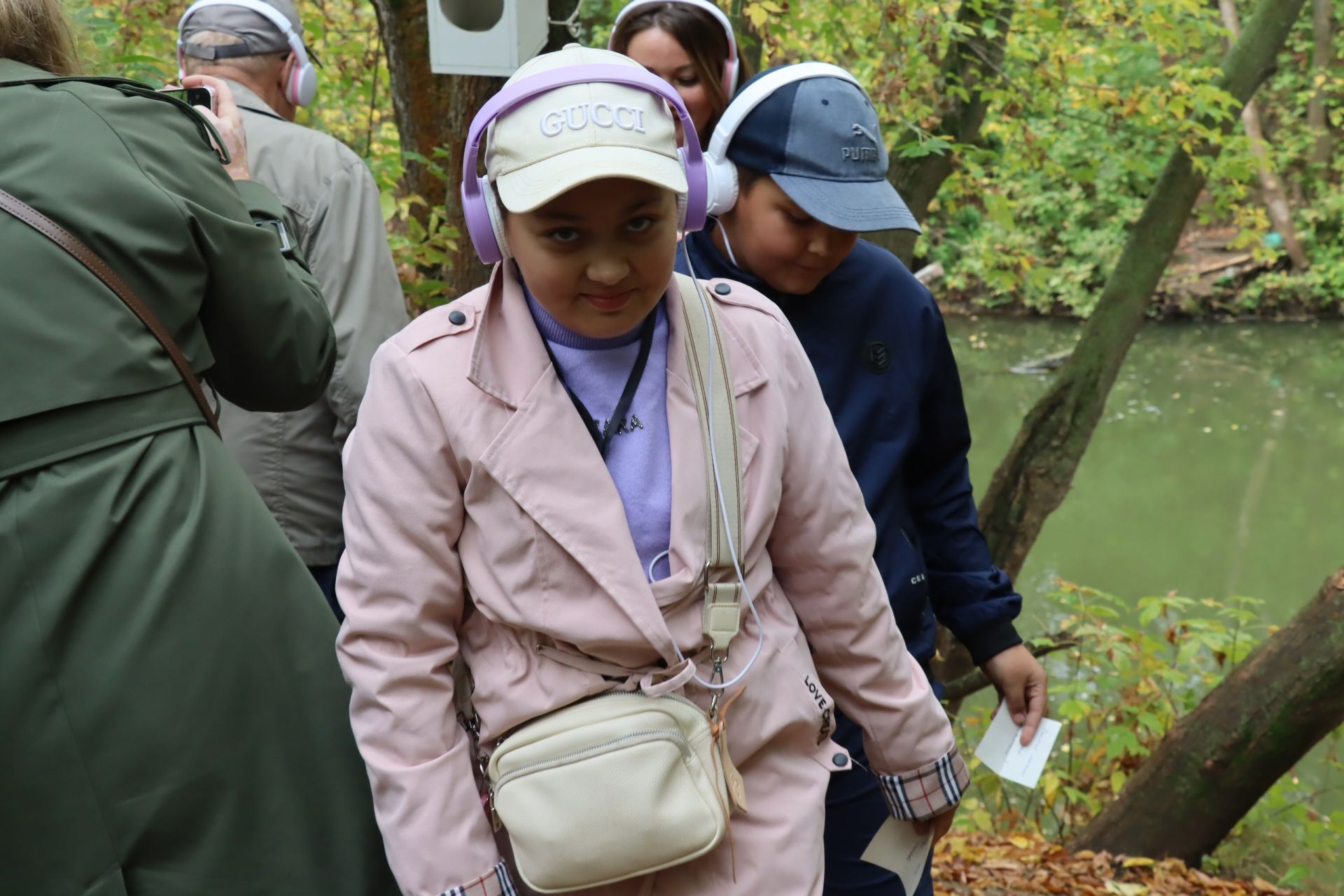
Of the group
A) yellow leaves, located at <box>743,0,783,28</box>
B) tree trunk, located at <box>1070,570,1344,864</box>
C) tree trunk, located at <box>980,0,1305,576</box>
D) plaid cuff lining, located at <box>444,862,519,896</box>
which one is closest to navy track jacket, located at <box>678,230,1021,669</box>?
plaid cuff lining, located at <box>444,862,519,896</box>

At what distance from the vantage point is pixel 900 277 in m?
2.28

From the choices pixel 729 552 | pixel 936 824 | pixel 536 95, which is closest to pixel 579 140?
pixel 536 95

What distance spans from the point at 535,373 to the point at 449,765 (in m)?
0.48

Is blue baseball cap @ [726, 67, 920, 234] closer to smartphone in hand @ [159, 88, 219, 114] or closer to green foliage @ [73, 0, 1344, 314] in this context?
smartphone in hand @ [159, 88, 219, 114]

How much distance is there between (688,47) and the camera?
2986mm

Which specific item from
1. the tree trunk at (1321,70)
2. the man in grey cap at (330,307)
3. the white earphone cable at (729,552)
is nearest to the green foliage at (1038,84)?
the man in grey cap at (330,307)

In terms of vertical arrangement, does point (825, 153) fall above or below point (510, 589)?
above

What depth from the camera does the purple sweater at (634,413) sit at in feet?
5.02

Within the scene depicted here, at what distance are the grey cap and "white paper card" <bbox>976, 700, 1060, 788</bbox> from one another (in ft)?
6.94

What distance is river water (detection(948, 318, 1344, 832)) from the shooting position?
9477mm

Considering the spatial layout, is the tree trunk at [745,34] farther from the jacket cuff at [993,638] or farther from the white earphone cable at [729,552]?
the white earphone cable at [729,552]

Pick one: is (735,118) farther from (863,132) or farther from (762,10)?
(762,10)

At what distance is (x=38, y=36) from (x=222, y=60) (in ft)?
3.93

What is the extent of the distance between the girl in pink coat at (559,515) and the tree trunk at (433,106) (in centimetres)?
262
